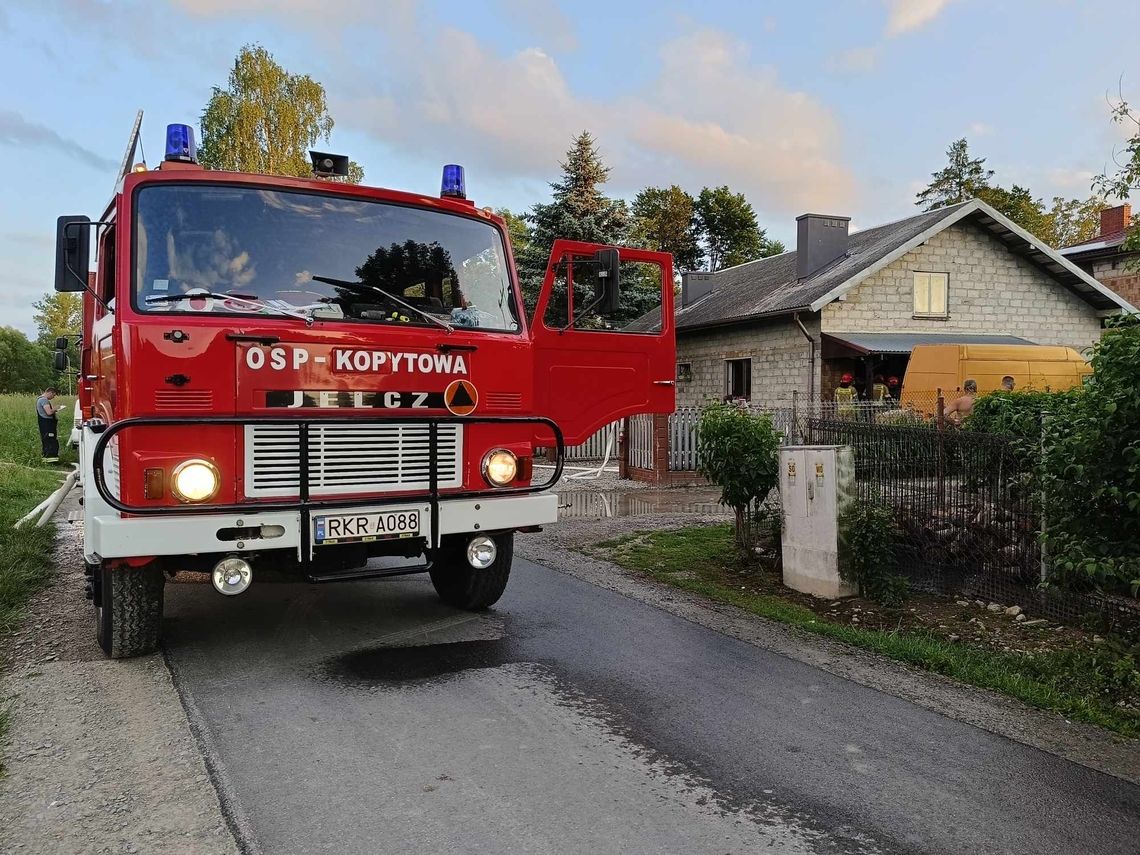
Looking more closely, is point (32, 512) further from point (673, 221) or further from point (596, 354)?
point (673, 221)

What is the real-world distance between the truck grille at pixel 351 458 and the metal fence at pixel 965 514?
11.9 ft

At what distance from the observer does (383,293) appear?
5.46 metres

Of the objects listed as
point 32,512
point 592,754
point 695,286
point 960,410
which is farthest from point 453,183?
point 695,286

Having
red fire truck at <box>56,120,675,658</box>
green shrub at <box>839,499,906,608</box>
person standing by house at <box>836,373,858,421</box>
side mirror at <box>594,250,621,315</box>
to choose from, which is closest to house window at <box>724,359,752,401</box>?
person standing by house at <box>836,373,858,421</box>

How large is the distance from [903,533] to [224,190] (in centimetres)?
562

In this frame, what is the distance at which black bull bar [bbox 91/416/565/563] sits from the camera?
14.8 feet

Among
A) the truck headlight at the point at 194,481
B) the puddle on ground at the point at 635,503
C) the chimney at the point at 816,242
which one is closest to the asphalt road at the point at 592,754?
the truck headlight at the point at 194,481

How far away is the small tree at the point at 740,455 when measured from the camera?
8.15 metres

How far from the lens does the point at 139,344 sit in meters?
4.68

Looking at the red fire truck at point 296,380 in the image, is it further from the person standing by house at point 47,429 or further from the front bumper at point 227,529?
the person standing by house at point 47,429

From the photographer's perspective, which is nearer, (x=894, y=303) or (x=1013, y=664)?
(x=1013, y=664)

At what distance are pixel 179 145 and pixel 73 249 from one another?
92 centimetres

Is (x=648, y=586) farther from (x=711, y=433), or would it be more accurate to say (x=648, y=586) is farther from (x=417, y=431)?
(x=417, y=431)

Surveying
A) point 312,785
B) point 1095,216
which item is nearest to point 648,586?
point 312,785
